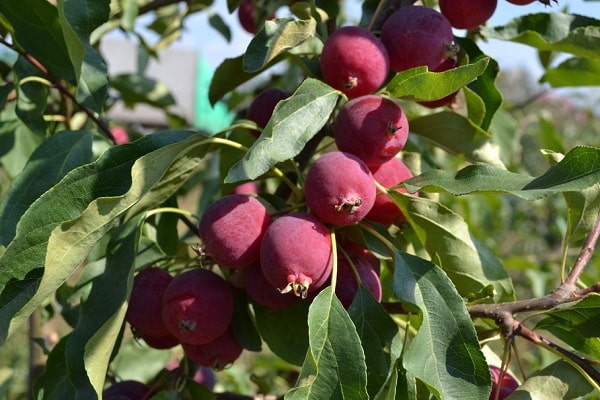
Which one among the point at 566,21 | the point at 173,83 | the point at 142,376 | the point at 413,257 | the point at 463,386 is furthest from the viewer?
the point at 173,83

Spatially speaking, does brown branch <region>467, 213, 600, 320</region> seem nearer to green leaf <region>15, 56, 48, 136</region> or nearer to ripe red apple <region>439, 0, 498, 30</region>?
ripe red apple <region>439, 0, 498, 30</region>

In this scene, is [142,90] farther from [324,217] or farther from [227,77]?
[324,217]

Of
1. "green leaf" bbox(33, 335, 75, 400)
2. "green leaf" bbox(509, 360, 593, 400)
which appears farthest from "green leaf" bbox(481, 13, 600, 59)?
"green leaf" bbox(33, 335, 75, 400)

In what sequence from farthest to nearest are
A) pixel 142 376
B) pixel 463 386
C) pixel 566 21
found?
1. pixel 142 376
2. pixel 566 21
3. pixel 463 386

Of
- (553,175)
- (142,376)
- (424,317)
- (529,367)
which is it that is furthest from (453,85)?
(529,367)

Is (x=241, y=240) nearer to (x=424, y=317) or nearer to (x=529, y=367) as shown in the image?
(x=424, y=317)

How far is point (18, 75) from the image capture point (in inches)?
48.2

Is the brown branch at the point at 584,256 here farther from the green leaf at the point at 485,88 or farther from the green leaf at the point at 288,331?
the green leaf at the point at 288,331

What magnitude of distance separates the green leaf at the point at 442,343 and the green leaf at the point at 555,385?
0.13 meters

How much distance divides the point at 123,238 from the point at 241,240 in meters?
0.19

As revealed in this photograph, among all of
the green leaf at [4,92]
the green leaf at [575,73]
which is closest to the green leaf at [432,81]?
the green leaf at [575,73]

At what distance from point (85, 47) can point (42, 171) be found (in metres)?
0.19

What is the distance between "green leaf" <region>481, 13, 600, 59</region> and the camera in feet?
3.67

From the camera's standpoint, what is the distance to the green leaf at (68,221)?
78 centimetres
